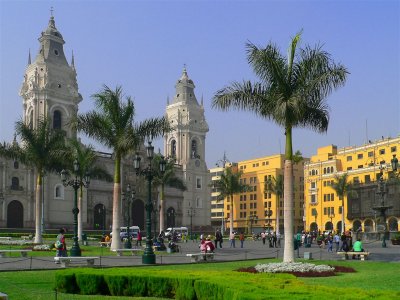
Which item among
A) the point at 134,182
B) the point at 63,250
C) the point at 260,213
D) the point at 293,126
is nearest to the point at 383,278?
the point at 293,126

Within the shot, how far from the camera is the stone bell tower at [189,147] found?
325ft

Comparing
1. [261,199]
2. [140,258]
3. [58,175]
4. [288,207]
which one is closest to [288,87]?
[288,207]

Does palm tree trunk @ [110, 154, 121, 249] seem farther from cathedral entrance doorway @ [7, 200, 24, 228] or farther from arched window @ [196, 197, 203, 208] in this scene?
arched window @ [196, 197, 203, 208]

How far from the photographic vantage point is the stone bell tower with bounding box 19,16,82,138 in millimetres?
78688

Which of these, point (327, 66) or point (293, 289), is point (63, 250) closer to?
point (327, 66)

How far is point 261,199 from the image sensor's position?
386 ft

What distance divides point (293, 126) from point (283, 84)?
165cm

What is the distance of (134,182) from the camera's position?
92.5 meters

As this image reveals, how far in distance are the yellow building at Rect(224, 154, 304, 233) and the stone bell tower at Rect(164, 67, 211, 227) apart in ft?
41.3

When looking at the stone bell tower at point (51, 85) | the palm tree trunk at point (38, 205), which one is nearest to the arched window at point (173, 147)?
the stone bell tower at point (51, 85)

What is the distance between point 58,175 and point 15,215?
7.54m

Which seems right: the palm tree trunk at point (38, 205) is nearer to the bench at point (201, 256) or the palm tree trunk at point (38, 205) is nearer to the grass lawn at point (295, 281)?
the bench at point (201, 256)

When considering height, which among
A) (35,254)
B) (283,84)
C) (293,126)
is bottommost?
(35,254)

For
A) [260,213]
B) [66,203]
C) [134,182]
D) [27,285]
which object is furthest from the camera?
[260,213]
